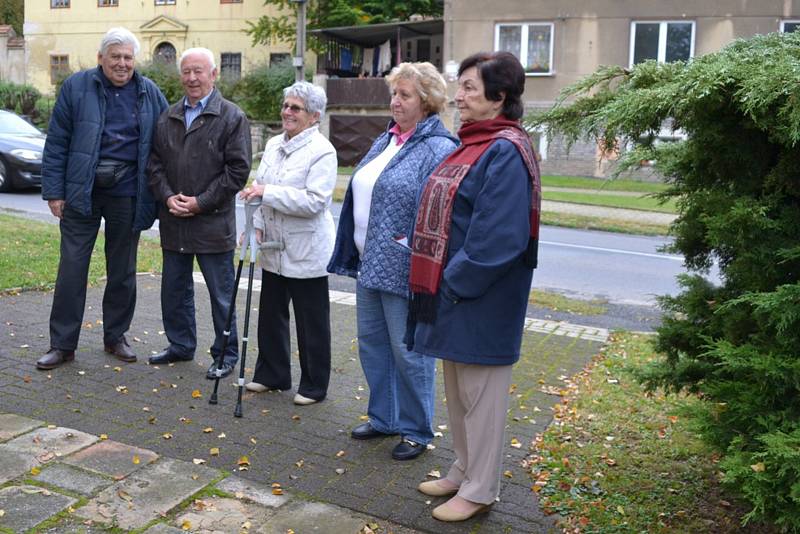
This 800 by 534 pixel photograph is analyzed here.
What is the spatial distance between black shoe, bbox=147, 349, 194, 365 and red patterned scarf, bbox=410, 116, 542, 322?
106 inches

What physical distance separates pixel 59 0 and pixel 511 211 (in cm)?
4566

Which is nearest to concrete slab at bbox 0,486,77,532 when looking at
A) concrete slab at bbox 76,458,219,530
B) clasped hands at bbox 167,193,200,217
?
concrete slab at bbox 76,458,219,530

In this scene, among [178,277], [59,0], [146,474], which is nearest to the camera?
[146,474]

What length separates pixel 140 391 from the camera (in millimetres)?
5410

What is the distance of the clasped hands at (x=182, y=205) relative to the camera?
566cm

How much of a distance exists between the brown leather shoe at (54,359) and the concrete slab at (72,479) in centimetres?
173

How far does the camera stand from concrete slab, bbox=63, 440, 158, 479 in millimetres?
4137

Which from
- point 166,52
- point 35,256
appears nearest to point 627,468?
point 35,256

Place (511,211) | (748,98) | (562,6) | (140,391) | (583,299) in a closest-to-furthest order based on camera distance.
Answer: (748,98)
(511,211)
(140,391)
(583,299)
(562,6)

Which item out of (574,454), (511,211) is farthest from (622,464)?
(511,211)

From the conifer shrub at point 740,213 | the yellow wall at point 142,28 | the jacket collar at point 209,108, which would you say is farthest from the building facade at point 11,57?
the conifer shrub at point 740,213

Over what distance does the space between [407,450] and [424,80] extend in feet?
6.48

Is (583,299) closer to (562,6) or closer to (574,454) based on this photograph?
(574,454)

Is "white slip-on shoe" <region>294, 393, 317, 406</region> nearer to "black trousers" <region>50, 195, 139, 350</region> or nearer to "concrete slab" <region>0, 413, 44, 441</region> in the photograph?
"concrete slab" <region>0, 413, 44, 441</region>
